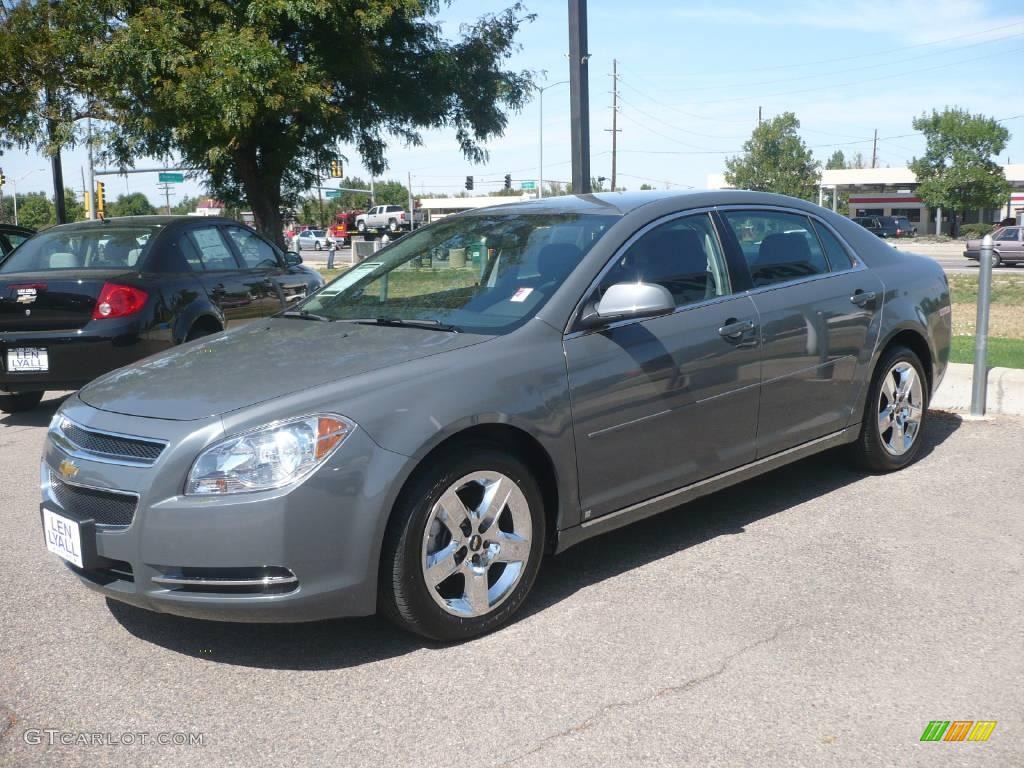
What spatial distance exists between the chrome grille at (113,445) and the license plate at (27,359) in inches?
166

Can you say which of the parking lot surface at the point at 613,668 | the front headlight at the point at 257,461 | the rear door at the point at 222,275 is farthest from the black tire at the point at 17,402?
the front headlight at the point at 257,461

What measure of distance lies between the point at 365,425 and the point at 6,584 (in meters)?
2.13

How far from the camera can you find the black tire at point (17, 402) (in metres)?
8.93

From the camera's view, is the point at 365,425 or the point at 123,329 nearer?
the point at 365,425

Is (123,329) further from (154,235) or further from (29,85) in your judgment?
(29,85)

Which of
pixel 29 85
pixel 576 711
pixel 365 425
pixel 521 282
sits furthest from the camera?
pixel 29 85

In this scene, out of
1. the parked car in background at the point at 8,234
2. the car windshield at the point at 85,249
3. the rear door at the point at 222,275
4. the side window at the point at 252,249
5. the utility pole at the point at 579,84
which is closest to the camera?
the car windshield at the point at 85,249

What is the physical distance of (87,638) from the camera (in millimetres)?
4047

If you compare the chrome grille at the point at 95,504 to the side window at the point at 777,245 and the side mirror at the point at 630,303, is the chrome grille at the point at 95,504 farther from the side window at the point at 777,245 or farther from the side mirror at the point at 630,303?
the side window at the point at 777,245

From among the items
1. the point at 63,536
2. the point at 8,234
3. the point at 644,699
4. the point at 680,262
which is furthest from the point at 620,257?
the point at 8,234

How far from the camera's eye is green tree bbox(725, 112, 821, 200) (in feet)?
212

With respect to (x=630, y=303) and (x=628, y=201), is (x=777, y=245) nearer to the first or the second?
(x=628, y=201)

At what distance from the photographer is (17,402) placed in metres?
8.96

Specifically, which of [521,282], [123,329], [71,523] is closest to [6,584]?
[71,523]
